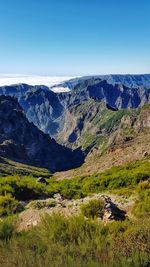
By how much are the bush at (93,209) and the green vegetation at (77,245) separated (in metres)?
4.84

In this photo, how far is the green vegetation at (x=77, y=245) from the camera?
32.4ft

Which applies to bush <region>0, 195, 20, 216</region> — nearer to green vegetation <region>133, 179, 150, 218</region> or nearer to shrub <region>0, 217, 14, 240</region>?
green vegetation <region>133, 179, 150, 218</region>

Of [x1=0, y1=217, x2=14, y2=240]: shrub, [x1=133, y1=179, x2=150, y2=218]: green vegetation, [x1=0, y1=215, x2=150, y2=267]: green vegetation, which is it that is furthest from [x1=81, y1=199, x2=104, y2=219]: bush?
[x1=0, y1=217, x2=14, y2=240]: shrub

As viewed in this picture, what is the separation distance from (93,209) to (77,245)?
773 centimetres

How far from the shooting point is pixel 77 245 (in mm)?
11648

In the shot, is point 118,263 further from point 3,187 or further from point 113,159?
point 113,159

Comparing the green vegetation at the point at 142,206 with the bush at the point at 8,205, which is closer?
the green vegetation at the point at 142,206

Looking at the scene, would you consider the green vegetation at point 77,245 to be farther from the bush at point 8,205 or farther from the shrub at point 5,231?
the bush at point 8,205

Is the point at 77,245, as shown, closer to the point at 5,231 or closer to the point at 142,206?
the point at 5,231

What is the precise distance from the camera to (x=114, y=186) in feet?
142

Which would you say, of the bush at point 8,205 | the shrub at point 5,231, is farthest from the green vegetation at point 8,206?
the shrub at point 5,231

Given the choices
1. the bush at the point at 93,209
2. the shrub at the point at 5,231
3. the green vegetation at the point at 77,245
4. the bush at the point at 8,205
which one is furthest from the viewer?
the bush at the point at 8,205

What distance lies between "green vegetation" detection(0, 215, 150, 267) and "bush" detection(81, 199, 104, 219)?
15.9 feet

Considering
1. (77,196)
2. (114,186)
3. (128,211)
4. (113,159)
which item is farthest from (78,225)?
(113,159)
